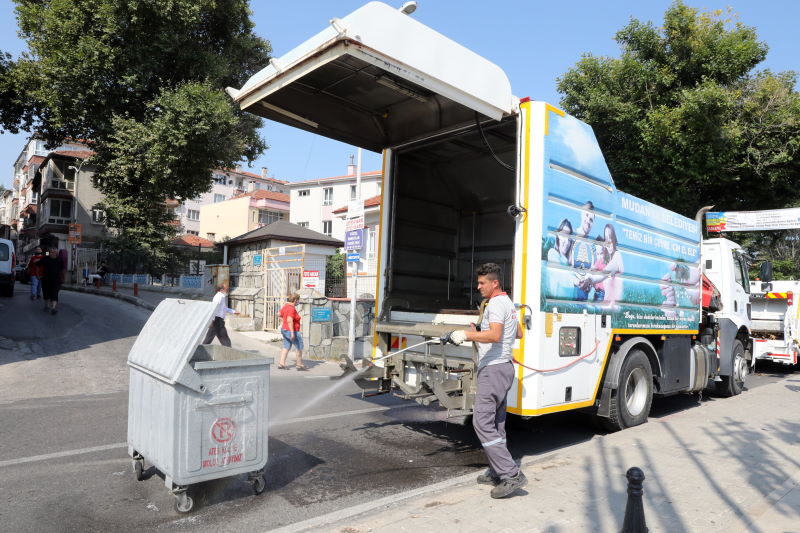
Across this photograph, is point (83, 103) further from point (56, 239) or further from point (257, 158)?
point (56, 239)

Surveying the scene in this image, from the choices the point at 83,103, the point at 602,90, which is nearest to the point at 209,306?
the point at 602,90

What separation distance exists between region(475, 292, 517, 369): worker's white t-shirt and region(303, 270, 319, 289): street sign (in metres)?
9.76

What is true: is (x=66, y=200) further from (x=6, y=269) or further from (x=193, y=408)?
(x=193, y=408)

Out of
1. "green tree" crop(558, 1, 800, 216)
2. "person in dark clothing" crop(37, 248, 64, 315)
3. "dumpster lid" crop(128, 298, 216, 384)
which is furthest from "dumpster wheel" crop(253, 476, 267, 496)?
"green tree" crop(558, 1, 800, 216)

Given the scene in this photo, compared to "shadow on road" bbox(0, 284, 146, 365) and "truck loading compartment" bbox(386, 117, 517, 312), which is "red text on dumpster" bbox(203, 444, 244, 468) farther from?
"shadow on road" bbox(0, 284, 146, 365)

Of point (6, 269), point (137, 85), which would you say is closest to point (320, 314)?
point (6, 269)

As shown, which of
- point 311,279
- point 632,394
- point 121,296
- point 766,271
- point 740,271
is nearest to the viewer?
point 632,394

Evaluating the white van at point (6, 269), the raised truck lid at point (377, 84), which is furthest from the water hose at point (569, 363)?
the white van at point (6, 269)

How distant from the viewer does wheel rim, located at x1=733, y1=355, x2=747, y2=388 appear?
9.55m

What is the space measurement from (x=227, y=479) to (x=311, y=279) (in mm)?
9598

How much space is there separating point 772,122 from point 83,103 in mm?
24330

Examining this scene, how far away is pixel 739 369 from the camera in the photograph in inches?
382

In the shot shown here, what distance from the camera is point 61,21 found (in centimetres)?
2205

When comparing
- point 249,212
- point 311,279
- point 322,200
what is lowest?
point 311,279
